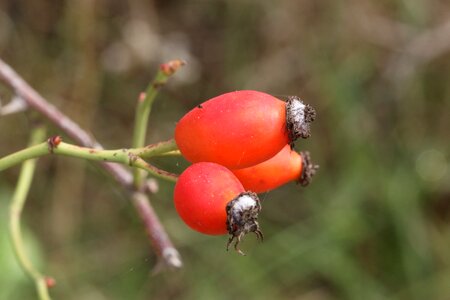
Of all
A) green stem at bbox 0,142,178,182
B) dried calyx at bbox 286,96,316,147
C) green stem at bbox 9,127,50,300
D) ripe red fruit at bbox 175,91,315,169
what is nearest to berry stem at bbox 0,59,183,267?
green stem at bbox 9,127,50,300

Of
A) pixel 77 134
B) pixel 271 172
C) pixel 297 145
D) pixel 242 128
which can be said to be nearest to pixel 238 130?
pixel 242 128

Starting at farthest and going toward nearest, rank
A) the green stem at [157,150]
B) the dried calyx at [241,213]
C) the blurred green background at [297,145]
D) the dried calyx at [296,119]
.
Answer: the blurred green background at [297,145] < the green stem at [157,150] < the dried calyx at [296,119] < the dried calyx at [241,213]

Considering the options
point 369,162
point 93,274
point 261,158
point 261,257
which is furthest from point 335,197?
point 261,158

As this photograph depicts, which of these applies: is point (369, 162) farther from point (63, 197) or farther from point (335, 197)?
point (63, 197)

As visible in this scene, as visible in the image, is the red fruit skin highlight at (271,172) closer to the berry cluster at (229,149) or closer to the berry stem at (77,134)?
the berry cluster at (229,149)

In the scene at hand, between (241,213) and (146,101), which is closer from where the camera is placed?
(241,213)

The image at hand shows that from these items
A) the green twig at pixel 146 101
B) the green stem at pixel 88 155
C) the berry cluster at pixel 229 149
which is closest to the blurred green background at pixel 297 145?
the green twig at pixel 146 101

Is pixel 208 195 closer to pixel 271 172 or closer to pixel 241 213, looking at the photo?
pixel 241 213
